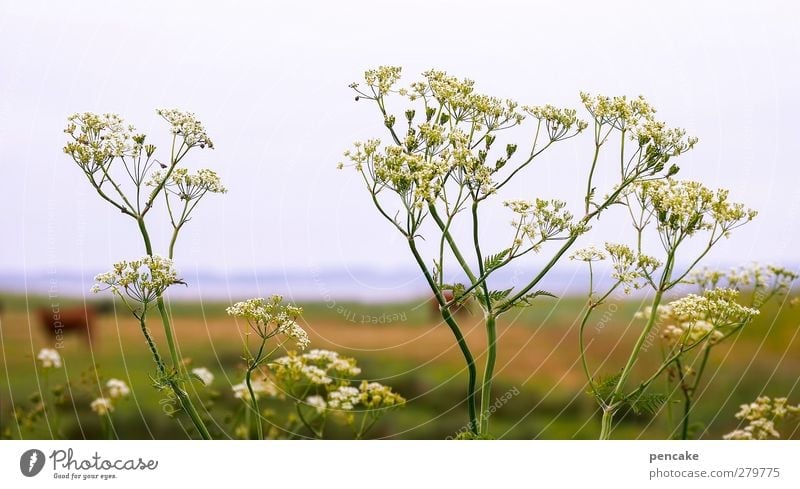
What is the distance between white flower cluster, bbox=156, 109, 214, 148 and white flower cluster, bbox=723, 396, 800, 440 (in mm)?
2571

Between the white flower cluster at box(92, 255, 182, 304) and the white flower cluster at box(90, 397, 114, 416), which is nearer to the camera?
the white flower cluster at box(92, 255, 182, 304)

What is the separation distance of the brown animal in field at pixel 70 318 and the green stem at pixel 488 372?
64.4 inches

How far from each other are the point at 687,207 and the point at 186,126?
186cm

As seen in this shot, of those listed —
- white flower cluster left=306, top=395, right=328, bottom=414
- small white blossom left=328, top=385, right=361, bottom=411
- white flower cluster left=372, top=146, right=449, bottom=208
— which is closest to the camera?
white flower cluster left=372, top=146, right=449, bottom=208

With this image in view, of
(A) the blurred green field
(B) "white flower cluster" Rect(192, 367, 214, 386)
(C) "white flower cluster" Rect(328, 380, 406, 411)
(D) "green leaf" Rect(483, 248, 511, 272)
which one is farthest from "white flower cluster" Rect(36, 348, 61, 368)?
(D) "green leaf" Rect(483, 248, 511, 272)

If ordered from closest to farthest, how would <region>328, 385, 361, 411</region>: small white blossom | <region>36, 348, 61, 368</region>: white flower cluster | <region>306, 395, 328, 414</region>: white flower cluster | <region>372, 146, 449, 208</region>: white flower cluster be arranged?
<region>372, 146, 449, 208</region>: white flower cluster, <region>328, 385, 361, 411</region>: small white blossom, <region>306, 395, 328, 414</region>: white flower cluster, <region>36, 348, 61, 368</region>: white flower cluster

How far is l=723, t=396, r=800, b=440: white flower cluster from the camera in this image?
3.62 meters

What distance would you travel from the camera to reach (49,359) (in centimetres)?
358

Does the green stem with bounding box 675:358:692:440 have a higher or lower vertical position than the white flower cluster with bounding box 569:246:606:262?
lower

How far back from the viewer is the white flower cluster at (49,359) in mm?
3580

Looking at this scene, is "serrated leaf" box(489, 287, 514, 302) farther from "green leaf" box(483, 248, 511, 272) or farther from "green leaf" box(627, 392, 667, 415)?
"green leaf" box(627, 392, 667, 415)

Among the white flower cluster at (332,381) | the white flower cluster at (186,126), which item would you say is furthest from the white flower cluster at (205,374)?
the white flower cluster at (186,126)
